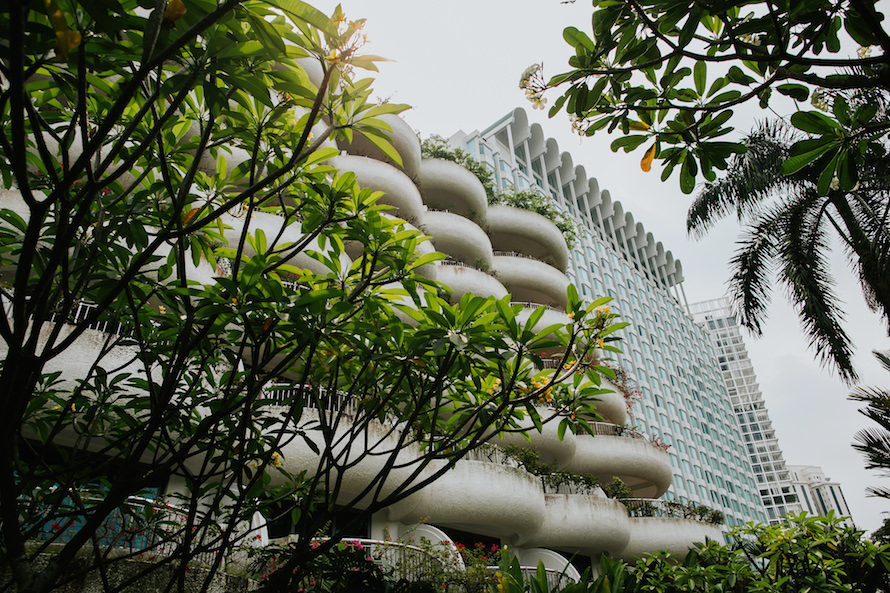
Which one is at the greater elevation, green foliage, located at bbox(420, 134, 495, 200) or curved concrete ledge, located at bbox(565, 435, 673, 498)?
green foliage, located at bbox(420, 134, 495, 200)

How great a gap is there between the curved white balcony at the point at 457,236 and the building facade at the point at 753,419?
6293 centimetres

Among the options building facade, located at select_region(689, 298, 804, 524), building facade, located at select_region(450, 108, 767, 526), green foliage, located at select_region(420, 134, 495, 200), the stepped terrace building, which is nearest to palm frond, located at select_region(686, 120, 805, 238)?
the stepped terrace building

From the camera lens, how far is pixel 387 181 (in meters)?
15.9

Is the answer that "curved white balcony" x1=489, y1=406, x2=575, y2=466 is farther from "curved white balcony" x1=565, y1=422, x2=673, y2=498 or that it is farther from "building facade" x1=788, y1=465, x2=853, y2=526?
"building facade" x1=788, y1=465, x2=853, y2=526

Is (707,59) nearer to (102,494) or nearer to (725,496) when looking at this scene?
(102,494)

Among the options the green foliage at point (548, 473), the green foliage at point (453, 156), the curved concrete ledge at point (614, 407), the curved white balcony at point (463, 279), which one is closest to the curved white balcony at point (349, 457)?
the green foliage at point (548, 473)

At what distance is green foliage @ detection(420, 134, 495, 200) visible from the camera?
20156 mm

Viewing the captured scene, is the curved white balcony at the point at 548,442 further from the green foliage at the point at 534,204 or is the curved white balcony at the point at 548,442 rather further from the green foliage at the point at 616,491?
the green foliage at the point at 534,204

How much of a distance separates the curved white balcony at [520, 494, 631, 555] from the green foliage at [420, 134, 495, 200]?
12.5 m

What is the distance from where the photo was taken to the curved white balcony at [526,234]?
2161 cm

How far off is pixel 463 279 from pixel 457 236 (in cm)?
184

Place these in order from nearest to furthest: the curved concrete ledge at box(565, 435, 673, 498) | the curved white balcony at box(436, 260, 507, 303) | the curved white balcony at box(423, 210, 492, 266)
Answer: the curved white balcony at box(436, 260, 507, 303) → the curved white balcony at box(423, 210, 492, 266) → the curved concrete ledge at box(565, 435, 673, 498)

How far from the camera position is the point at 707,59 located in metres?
2.04

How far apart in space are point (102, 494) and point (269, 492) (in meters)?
1.41
